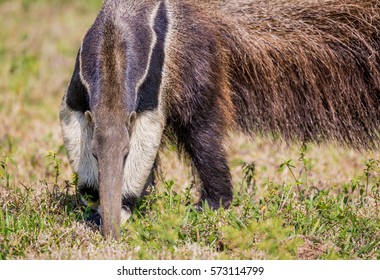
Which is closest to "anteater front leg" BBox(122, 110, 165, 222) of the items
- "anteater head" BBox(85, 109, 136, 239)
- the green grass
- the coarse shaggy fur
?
the green grass

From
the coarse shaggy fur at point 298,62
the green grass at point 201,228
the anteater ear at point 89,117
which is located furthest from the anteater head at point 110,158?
the coarse shaggy fur at point 298,62

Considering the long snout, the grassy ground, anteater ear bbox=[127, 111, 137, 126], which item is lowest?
the grassy ground

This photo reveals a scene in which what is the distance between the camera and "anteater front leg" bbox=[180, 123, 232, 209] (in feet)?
19.3

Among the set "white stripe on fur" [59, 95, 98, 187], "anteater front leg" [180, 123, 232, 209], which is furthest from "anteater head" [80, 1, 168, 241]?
"anteater front leg" [180, 123, 232, 209]

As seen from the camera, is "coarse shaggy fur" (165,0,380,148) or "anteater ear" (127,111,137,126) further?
"coarse shaggy fur" (165,0,380,148)

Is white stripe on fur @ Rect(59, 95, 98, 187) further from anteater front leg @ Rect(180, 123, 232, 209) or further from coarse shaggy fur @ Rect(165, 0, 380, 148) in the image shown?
coarse shaggy fur @ Rect(165, 0, 380, 148)

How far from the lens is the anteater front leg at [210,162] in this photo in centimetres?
589

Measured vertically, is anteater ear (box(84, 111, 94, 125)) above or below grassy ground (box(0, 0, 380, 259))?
above

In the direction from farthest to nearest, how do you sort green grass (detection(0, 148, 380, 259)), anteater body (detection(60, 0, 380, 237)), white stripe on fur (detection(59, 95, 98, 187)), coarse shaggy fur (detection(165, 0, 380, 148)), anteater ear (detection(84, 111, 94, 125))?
coarse shaggy fur (detection(165, 0, 380, 148)), white stripe on fur (detection(59, 95, 98, 187)), anteater body (detection(60, 0, 380, 237)), anteater ear (detection(84, 111, 94, 125)), green grass (detection(0, 148, 380, 259))

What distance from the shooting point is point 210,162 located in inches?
234

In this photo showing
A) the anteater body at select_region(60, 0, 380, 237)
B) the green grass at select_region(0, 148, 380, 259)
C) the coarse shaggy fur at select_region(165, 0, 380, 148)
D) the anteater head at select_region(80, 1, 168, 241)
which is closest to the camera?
the green grass at select_region(0, 148, 380, 259)

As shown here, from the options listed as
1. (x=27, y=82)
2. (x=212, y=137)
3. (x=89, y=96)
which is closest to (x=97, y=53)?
(x=89, y=96)

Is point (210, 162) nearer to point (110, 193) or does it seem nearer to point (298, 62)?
point (298, 62)

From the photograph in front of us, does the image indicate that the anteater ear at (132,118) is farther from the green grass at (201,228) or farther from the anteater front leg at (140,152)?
the green grass at (201,228)
